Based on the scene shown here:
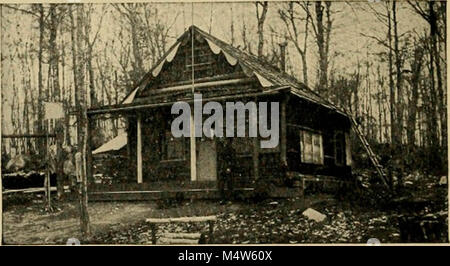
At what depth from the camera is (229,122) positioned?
7.33 metres

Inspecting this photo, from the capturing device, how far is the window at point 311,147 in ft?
24.7

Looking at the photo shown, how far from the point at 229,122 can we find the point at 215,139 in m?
0.28

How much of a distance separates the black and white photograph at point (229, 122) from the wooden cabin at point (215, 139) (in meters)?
0.02

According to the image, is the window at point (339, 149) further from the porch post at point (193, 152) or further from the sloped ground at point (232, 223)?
the porch post at point (193, 152)

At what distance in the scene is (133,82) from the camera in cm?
771

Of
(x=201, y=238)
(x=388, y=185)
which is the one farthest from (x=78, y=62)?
(x=388, y=185)

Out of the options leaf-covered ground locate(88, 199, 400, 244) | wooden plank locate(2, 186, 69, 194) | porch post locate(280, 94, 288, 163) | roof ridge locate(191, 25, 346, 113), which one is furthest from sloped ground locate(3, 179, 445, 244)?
roof ridge locate(191, 25, 346, 113)

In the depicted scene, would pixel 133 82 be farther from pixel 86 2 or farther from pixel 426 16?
pixel 426 16

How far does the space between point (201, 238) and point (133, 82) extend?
2.13 metres

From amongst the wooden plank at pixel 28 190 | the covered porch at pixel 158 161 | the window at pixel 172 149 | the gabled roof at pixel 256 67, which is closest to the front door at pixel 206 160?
the covered porch at pixel 158 161

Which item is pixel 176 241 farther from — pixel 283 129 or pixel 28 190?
pixel 28 190

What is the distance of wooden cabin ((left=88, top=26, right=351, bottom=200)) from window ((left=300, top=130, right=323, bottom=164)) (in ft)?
0.04

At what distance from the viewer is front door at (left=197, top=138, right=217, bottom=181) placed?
743 centimetres

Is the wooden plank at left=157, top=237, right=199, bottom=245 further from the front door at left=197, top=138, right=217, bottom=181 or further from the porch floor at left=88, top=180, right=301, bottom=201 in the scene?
the front door at left=197, top=138, right=217, bottom=181
